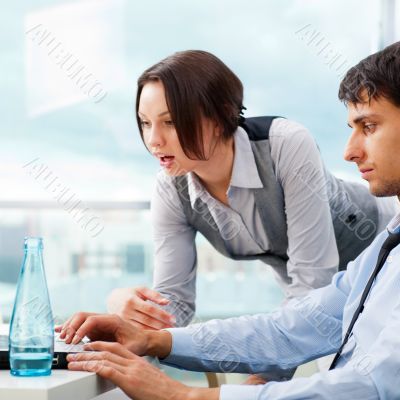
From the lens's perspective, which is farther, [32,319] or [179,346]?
[179,346]

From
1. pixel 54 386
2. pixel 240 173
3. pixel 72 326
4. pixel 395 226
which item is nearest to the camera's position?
pixel 54 386

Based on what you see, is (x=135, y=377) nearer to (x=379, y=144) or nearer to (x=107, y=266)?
(x=379, y=144)

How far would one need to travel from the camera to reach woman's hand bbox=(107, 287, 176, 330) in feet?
5.35

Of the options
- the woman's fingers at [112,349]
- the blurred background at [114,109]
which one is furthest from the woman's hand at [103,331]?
the blurred background at [114,109]

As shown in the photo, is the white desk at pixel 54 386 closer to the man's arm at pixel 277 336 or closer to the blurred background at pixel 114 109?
the man's arm at pixel 277 336

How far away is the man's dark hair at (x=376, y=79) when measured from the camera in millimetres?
1403

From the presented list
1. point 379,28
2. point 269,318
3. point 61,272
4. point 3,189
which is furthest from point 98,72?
point 269,318

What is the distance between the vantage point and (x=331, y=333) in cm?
163

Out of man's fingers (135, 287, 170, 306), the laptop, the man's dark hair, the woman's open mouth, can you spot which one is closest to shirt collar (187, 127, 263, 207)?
the woman's open mouth

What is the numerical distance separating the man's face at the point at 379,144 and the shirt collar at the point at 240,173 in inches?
23.0

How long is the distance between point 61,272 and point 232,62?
1413mm

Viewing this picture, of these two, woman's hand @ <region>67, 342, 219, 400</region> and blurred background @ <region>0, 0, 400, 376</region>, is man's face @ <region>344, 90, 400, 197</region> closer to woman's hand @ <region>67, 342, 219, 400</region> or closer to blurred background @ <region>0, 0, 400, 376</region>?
woman's hand @ <region>67, 342, 219, 400</region>

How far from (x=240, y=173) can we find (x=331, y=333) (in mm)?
556

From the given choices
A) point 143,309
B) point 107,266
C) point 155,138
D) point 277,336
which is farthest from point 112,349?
point 107,266
